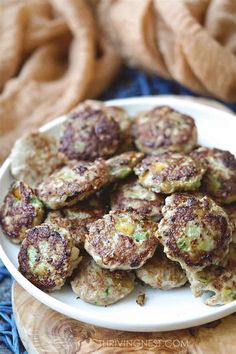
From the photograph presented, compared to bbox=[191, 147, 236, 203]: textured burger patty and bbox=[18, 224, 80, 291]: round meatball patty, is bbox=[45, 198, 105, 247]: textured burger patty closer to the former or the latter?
bbox=[18, 224, 80, 291]: round meatball patty

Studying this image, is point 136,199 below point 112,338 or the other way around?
the other way around

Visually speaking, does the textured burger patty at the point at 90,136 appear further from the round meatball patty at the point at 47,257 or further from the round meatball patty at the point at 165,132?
the round meatball patty at the point at 47,257

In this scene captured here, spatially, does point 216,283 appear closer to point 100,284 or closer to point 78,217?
point 100,284

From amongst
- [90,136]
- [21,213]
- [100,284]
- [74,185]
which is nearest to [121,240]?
[100,284]

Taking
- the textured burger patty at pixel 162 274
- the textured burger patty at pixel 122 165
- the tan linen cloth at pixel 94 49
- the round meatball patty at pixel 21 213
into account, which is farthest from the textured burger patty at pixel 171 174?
the tan linen cloth at pixel 94 49

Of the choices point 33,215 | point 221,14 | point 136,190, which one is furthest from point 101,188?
point 221,14

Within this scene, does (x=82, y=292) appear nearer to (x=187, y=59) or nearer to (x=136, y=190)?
(x=136, y=190)

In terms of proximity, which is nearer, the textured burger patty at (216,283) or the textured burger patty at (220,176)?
the textured burger patty at (216,283)
